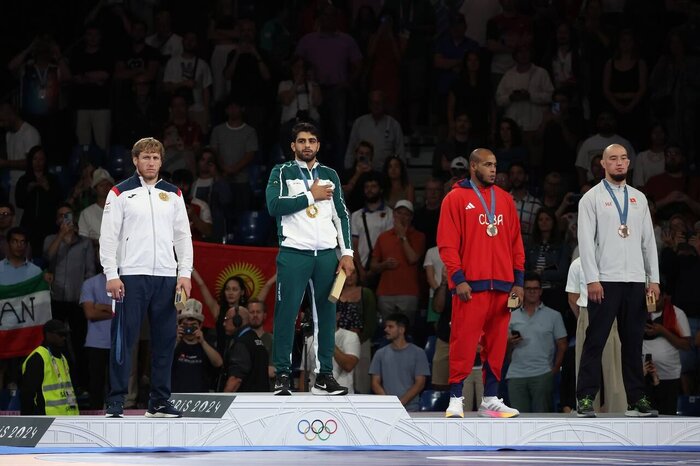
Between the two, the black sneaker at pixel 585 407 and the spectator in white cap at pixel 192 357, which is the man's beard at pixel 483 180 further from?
the spectator in white cap at pixel 192 357

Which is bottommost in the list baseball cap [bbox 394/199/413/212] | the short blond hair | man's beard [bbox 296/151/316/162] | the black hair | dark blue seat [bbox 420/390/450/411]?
dark blue seat [bbox 420/390/450/411]

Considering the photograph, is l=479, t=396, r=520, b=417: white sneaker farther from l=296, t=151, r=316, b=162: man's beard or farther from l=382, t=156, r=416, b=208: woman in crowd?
l=382, t=156, r=416, b=208: woman in crowd

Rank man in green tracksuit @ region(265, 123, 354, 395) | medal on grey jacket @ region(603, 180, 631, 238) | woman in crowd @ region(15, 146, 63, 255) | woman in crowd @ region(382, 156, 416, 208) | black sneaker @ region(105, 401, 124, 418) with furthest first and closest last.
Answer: woman in crowd @ region(15, 146, 63, 255) < woman in crowd @ region(382, 156, 416, 208) < medal on grey jacket @ region(603, 180, 631, 238) < man in green tracksuit @ region(265, 123, 354, 395) < black sneaker @ region(105, 401, 124, 418)

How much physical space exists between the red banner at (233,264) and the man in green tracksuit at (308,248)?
16.6 ft

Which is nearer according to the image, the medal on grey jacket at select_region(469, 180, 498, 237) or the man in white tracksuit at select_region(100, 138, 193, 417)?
the man in white tracksuit at select_region(100, 138, 193, 417)

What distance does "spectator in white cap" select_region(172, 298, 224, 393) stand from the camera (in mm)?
14219

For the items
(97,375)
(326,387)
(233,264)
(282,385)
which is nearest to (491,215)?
(326,387)

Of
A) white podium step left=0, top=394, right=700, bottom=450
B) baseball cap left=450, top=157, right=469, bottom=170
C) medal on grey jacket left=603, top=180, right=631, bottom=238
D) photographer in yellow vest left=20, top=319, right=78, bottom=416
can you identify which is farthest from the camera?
baseball cap left=450, top=157, right=469, bottom=170

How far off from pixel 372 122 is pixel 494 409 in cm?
753

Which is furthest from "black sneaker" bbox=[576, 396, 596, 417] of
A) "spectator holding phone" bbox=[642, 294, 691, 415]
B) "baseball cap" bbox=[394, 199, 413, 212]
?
"baseball cap" bbox=[394, 199, 413, 212]

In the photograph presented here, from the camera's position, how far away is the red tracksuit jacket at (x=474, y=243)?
11.4 m

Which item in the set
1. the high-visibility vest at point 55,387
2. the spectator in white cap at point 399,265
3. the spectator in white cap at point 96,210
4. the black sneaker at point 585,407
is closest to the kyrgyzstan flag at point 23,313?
the spectator in white cap at point 96,210

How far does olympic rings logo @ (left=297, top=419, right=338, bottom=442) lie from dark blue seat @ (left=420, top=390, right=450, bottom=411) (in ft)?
12.4

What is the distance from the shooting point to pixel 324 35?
63.2 feet
